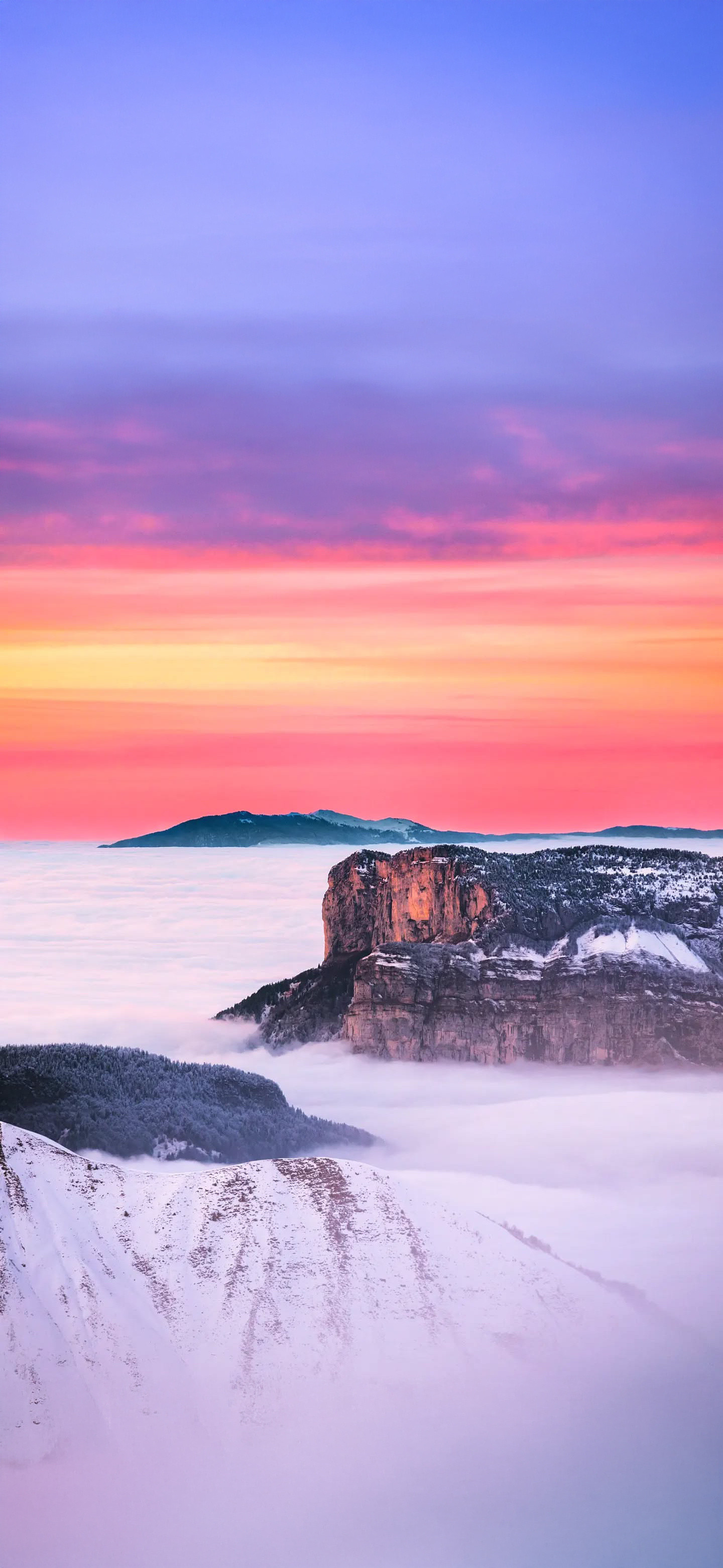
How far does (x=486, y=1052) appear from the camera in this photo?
9556 centimetres

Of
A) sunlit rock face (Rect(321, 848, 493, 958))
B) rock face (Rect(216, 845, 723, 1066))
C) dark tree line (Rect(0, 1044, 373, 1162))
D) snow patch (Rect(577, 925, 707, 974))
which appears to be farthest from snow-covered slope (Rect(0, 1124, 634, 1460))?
sunlit rock face (Rect(321, 848, 493, 958))

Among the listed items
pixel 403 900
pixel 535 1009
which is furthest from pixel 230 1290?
pixel 403 900

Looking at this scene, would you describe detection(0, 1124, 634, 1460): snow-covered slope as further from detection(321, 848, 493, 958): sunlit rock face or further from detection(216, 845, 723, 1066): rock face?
detection(321, 848, 493, 958): sunlit rock face

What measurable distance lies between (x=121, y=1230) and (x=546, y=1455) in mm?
16941

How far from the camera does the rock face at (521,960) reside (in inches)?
3740

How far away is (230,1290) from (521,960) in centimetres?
5922

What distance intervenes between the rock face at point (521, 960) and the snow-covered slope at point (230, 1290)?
147 ft

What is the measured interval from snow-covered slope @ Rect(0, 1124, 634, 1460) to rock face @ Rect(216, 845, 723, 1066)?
44.9 m

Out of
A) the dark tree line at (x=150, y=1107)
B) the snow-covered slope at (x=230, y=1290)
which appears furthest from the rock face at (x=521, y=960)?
the snow-covered slope at (x=230, y=1290)

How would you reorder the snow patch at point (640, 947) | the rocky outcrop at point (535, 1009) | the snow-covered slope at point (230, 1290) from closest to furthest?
the snow-covered slope at point (230, 1290) < the rocky outcrop at point (535, 1009) < the snow patch at point (640, 947)

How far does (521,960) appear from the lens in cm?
9956

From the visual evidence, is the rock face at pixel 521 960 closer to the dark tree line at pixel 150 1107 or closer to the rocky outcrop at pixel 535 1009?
the rocky outcrop at pixel 535 1009

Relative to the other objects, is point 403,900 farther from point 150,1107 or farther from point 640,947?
point 150,1107

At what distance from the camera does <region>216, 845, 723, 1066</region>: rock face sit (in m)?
95.0
